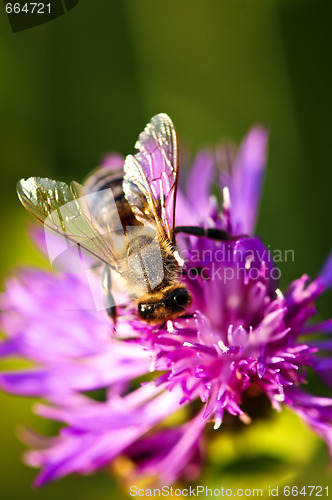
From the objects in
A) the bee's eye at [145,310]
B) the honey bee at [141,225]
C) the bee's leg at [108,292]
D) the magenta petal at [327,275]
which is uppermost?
the honey bee at [141,225]

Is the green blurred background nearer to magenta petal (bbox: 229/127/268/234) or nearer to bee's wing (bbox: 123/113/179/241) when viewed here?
magenta petal (bbox: 229/127/268/234)

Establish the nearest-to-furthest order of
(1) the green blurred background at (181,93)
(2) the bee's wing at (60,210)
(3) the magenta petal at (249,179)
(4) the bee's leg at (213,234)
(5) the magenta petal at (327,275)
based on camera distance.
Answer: (2) the bee's wing at (60,210) < (4) the bee's leg at (213,234) < (5) the magenta petal at (327,275) < (3) the magenta petal at (249,179) < (1) the green blurred background at (181,93)

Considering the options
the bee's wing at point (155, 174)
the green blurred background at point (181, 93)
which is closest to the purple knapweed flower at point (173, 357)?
the bee's wing at point (155, 174)

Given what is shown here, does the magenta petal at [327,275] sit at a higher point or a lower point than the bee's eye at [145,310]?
lower

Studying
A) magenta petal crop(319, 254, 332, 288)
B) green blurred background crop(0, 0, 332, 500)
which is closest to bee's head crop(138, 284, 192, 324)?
magenta petal crop(319, 254, 332, 288)

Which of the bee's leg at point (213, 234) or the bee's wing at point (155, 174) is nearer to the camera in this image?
the bee's wing at point (155, 174)

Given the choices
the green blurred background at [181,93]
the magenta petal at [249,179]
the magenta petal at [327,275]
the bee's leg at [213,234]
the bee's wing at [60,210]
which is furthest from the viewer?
the green blurred background at [181,93]

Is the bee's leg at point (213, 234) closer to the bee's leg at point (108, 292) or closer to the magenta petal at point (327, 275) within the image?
the bee's leg at point (108, 292)
